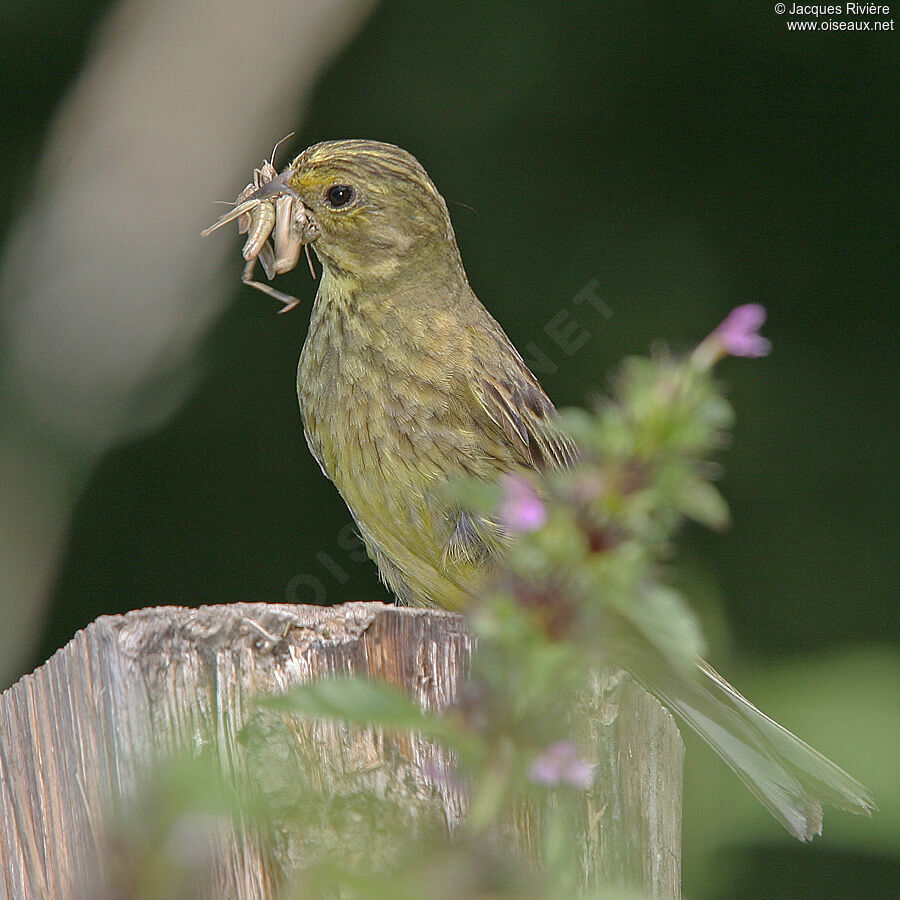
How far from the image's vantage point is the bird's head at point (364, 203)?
3604 millimetres

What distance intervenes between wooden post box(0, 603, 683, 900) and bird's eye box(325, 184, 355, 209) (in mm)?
1734

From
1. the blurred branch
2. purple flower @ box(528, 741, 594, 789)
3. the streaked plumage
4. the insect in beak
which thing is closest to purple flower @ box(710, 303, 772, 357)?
purple flower @ box(528, 741, 594, 789)

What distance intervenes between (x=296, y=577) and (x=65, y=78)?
2182mm

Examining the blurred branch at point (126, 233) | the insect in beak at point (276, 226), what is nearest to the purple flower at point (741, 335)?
the insect in beak at point (276, 226)

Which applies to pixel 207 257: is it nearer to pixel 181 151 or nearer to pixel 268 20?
pixel 181 151

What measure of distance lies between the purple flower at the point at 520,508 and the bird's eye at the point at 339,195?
2.84 m

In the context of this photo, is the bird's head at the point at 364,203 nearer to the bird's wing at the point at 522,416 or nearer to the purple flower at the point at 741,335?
the bird's wing at the point at 522,416

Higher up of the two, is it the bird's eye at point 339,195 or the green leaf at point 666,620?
the bird's eye at point 339,195

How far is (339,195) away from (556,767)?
9.44 feet

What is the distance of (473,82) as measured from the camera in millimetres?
5449

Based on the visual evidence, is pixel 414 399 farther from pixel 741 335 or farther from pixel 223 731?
pixel 741 335

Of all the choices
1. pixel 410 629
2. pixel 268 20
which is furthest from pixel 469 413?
pixel 268 20

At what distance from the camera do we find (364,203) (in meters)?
3.62

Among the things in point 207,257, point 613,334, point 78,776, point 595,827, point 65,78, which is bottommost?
point 595,827
